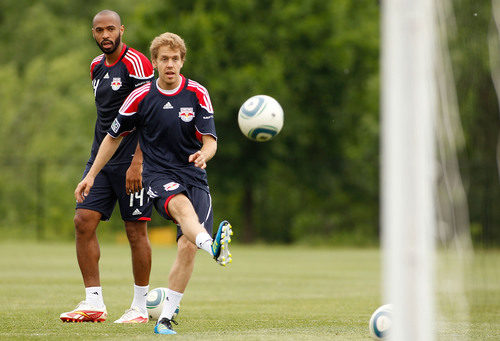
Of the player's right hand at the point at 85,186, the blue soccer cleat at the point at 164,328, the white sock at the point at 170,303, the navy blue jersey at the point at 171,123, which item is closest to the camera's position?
the blue soccer cleat at the point at 164,328

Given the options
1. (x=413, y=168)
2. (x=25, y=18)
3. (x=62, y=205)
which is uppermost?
(x=25, y=18)

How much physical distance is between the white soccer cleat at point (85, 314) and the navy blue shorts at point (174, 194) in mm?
1156

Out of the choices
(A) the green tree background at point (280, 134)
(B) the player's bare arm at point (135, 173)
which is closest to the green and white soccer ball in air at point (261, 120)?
(B) the player's bare arm at point (135, 173)

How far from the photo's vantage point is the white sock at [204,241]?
19.0 ft

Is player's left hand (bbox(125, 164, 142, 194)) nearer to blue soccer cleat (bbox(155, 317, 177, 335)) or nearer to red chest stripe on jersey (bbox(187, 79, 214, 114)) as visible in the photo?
red chest stripe on jersey (bbox(187, 79, 214, 114))

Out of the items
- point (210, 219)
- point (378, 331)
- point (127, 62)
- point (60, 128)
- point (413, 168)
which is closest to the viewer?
point (413, 168)

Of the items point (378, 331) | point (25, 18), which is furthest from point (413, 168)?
point (25, 18)

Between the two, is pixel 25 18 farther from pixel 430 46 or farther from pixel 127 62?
pixel 430 46

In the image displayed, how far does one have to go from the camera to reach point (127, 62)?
7.18m

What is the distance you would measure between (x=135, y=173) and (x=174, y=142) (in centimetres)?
76

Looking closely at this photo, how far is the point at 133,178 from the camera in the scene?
279 inches

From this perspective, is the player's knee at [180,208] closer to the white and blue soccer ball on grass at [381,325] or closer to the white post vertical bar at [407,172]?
the white and blue soccer ball on grass at [381,325]

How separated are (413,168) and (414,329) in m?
0.70

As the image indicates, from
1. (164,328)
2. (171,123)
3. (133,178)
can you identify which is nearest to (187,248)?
(164,328)
